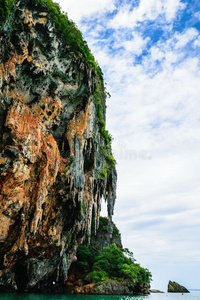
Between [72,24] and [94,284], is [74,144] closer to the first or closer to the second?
[72,24]

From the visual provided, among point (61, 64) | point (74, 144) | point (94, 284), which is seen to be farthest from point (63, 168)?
point (94, 284)

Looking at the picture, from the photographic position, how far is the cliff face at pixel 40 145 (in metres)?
12.6

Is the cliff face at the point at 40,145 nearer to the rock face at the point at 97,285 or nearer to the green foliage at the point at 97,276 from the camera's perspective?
the rock face at the point at 97,285

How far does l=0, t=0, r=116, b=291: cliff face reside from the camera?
1264cm

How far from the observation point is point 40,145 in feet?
47.6

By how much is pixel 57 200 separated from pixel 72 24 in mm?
13950

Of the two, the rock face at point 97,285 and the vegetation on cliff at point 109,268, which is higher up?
the vegetation on cliff at point 109,268

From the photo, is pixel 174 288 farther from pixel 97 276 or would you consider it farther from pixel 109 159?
pixel 109 159

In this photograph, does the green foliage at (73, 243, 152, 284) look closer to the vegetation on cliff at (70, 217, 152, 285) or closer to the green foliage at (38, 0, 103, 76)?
the vegetation on cliff at (70, 217, 152, 285)

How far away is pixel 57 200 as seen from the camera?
53.8 feet

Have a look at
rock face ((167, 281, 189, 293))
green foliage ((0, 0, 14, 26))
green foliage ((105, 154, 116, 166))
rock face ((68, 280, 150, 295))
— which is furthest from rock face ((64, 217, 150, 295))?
green foliage ((0, 0, 14, 26))

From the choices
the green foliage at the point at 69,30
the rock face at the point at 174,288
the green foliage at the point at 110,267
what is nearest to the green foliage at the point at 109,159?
the green foliage at the point at 69,30

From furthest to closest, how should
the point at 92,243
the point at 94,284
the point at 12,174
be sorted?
the point at 92,243 < the point at 94,284 < the point at 12,174

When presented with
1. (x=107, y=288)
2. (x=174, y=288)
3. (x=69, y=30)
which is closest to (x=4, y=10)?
(x=69, y=30)
